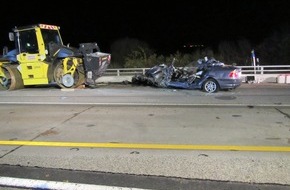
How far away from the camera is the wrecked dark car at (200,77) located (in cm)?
1449

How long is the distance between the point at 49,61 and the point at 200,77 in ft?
21.0

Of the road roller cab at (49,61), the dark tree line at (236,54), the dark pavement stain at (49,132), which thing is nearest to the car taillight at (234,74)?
the road roller cab at (49,61)

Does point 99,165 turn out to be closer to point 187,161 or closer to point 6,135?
point 187,161

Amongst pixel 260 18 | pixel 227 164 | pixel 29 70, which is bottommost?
pixel 227 164

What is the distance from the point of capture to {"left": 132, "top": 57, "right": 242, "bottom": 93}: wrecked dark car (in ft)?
47.5

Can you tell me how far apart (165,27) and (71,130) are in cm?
4961

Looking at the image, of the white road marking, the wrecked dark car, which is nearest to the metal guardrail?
the wrecked dark car

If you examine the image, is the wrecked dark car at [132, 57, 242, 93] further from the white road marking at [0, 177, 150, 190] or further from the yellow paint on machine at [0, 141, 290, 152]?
the white road marking at [0, 177, 150, 190]

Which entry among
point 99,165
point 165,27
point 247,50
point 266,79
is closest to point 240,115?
point 99,165

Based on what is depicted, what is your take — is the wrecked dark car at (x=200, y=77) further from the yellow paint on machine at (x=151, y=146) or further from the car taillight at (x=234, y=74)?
the yellow paint on machine at (x=151, y=146)

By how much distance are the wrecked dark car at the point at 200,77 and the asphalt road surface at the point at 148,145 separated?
10.2 ft

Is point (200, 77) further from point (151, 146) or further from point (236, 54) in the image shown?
point (236, 54)

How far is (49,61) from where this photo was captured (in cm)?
1703

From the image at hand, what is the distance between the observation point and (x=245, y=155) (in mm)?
6000
